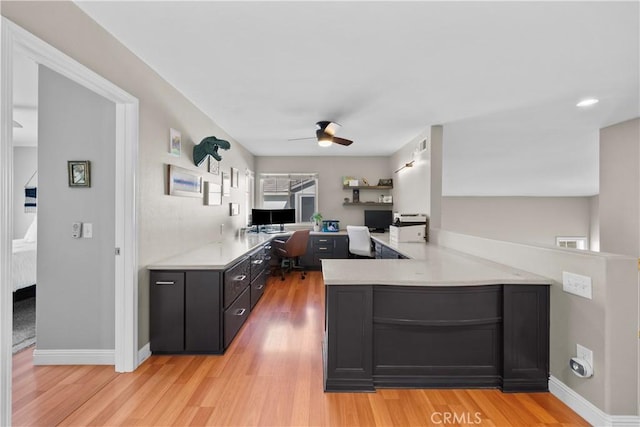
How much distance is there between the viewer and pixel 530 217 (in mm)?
8688

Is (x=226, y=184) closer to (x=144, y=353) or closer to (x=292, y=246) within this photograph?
(x=292, y=246)

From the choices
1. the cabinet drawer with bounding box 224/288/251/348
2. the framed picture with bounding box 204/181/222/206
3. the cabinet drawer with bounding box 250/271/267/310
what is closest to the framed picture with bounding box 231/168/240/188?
the framed picture with bounding box 204/181/222/206

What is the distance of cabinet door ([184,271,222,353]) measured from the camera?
8.09ft

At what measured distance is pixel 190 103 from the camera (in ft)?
10.5

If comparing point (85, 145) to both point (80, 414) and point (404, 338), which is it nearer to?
point (80, 414)

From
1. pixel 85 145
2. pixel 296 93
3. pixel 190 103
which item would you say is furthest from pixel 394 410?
pixel 190 103

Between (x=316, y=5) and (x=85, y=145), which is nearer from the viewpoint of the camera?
(x=316, y=5)

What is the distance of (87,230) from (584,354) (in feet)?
12.1

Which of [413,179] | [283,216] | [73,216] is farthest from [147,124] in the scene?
[413,179]

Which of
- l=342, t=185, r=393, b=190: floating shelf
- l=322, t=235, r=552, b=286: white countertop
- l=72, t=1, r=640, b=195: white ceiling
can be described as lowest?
l=322, t=235, r=552, b=286: white countertop

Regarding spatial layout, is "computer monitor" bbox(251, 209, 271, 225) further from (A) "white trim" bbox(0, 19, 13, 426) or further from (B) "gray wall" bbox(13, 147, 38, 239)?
(A) "white trim" bbox(0, 19, 13, 426)

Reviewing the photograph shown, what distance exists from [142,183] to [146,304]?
1022 millimetres

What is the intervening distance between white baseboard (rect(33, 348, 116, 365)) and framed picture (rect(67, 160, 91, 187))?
53.4 inches

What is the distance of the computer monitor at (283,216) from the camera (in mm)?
5891
